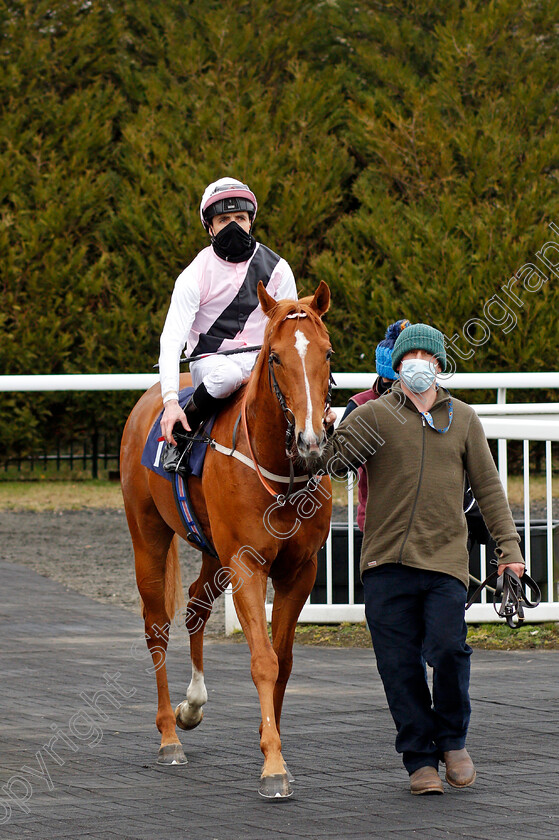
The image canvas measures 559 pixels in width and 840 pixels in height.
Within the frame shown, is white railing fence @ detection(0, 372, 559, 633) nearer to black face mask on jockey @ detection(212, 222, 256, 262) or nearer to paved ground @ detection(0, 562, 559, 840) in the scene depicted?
paved ground @ detection(0, 562, 559, 840)

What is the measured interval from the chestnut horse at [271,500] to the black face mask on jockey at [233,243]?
2.16ft

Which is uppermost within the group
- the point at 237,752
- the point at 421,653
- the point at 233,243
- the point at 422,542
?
the point at 233,243

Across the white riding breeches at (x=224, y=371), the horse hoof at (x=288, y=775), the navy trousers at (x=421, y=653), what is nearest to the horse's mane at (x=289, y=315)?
the white riding breeches at (x=224, y=371)

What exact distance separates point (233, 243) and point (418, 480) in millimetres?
1466

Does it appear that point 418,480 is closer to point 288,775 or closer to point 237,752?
point 288,775

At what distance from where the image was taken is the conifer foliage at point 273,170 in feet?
51.0

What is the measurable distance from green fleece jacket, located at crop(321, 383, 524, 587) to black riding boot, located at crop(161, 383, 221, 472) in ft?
2.52

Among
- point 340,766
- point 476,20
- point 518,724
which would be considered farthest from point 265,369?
point 476,20

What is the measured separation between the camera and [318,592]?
815cm

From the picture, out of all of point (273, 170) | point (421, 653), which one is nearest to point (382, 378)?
point (421, 653)

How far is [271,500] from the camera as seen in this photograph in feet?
16.8

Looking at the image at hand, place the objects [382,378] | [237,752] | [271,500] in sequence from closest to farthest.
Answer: [271,500] → [237,752] → [382,378]

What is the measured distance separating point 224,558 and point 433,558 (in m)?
0.89

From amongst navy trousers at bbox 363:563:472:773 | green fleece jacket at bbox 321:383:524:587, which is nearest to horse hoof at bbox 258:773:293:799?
navy trousers at bbox 363:563:472:773
